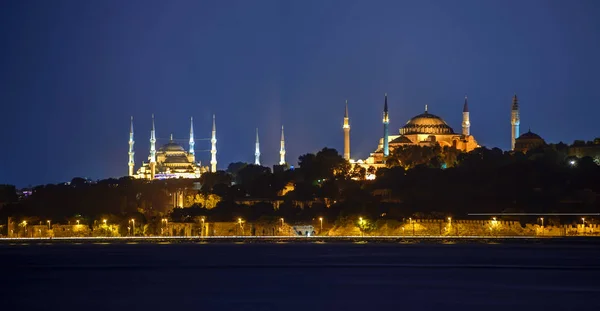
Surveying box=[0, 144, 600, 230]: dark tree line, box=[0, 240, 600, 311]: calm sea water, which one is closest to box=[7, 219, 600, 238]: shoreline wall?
box=[0, 144, 600, 230]: dark tree line

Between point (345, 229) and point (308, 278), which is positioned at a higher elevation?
point (345, 229)

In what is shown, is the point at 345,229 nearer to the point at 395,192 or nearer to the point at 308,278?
the point at 395,192

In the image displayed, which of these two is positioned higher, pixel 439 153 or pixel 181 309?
pixel 439 153

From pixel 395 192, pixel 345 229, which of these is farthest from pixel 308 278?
pixel 395 192

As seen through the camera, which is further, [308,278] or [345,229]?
[345,229]

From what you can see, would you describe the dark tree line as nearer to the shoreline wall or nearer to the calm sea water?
the shoreline wall

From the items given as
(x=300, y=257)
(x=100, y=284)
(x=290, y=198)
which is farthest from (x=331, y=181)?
(x=100, y=284)

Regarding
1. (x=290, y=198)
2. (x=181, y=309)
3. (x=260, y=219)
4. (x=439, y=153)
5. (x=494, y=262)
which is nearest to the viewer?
(x=181, y=309)

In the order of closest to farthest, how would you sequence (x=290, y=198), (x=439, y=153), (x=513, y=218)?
(x=513, y=218) < (x=290, y=198) < (x=439, y=153)

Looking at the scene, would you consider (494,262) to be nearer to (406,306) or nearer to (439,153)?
(406,306)
